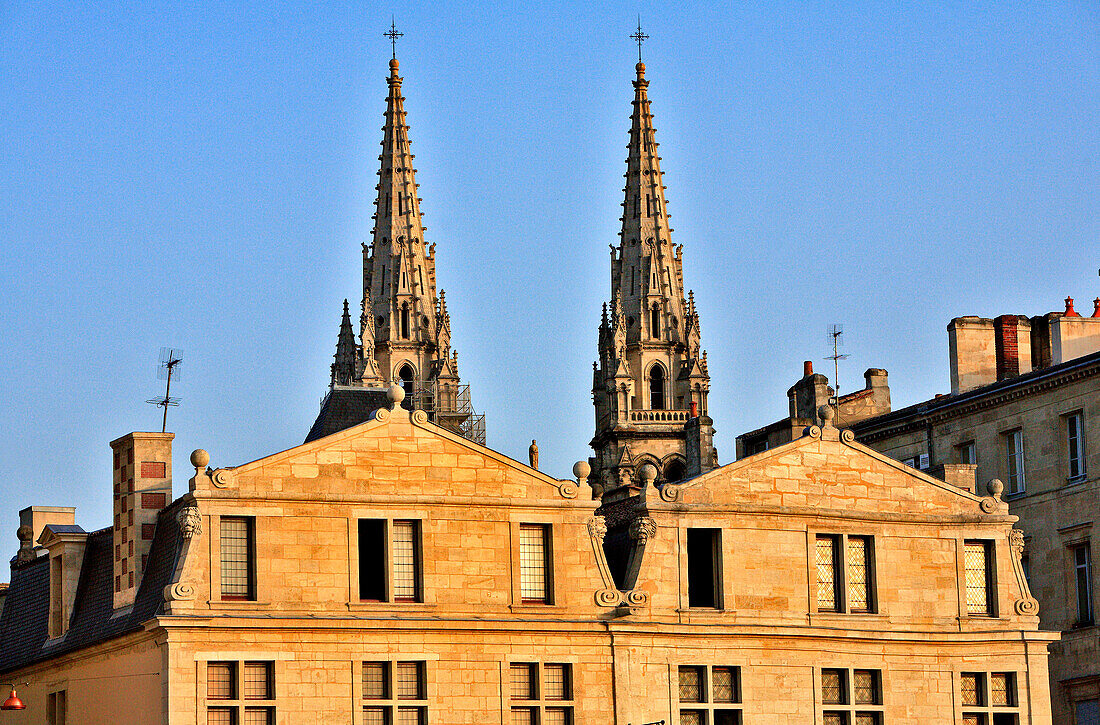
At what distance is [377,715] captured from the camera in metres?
44.0

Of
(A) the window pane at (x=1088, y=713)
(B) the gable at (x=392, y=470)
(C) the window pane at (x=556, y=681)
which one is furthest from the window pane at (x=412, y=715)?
(A) the window pane at (x=1088, y=713)

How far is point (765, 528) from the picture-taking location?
4750cm

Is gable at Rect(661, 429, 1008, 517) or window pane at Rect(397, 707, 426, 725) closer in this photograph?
window pane at Rect(397, 707, 426, 725)

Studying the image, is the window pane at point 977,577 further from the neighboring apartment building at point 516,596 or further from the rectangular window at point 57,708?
the rectangular window at point 57,708

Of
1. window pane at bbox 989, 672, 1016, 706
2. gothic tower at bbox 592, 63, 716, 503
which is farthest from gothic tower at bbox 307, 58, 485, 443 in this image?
window pane at bbox 989, 672, 1016, 706

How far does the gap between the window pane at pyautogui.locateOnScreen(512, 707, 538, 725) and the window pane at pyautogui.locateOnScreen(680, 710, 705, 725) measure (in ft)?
10.2

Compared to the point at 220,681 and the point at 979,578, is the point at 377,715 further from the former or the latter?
the point at 979,578

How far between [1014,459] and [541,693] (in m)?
20.1

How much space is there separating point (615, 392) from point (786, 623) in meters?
87.9

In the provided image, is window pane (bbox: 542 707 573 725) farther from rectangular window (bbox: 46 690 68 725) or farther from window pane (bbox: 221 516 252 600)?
rectangular window (bbox: 46 690 68 725)

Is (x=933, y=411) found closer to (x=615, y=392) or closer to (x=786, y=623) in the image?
(x=786, y=623)

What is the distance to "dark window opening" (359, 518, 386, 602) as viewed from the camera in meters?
44.9

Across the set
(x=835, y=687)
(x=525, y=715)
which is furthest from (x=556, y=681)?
(x=835, y=687)

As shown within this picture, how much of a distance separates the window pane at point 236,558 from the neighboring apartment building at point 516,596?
0.04 metres
